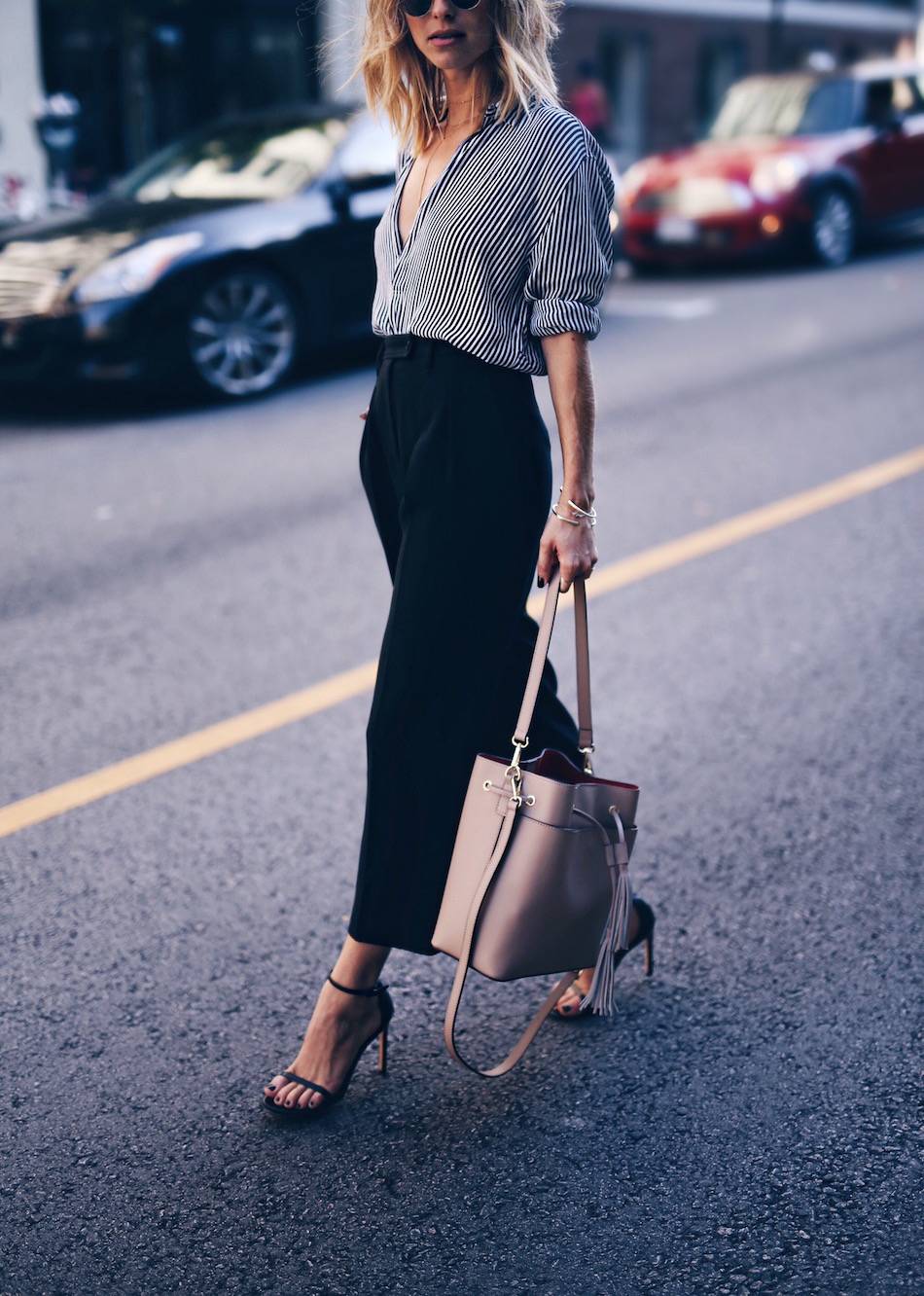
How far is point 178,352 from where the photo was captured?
8102mm

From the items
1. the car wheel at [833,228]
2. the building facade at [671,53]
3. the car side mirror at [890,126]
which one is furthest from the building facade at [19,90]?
the car side mirror at [890,126]

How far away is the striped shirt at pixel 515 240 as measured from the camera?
2277mm

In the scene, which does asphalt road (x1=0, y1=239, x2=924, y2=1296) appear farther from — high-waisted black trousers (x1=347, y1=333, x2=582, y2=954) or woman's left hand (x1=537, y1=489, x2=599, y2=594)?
woman's left hand (x1=537, y1=489, x2=599, y2=594)

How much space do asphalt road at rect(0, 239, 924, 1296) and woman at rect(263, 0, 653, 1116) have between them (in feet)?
0.88

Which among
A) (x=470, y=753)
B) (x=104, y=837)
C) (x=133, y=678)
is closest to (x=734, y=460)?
(x=133, y=678)

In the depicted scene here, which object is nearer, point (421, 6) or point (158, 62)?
point (421, 6)

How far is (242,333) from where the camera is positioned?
27.6ft

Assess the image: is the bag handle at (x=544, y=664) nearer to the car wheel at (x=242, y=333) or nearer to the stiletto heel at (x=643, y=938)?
the stiletto heel at (x=643, y=938)

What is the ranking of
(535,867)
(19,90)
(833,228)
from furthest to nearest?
(19,90) → (833,228) → (535,867)

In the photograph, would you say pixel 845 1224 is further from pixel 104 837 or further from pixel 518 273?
pixel 104 837

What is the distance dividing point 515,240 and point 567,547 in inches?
19.2

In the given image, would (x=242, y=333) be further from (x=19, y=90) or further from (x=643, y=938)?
(x=19, y=90)

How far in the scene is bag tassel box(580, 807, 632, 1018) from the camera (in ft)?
7.66

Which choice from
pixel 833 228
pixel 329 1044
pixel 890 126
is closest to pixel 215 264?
pixel 329 1044
